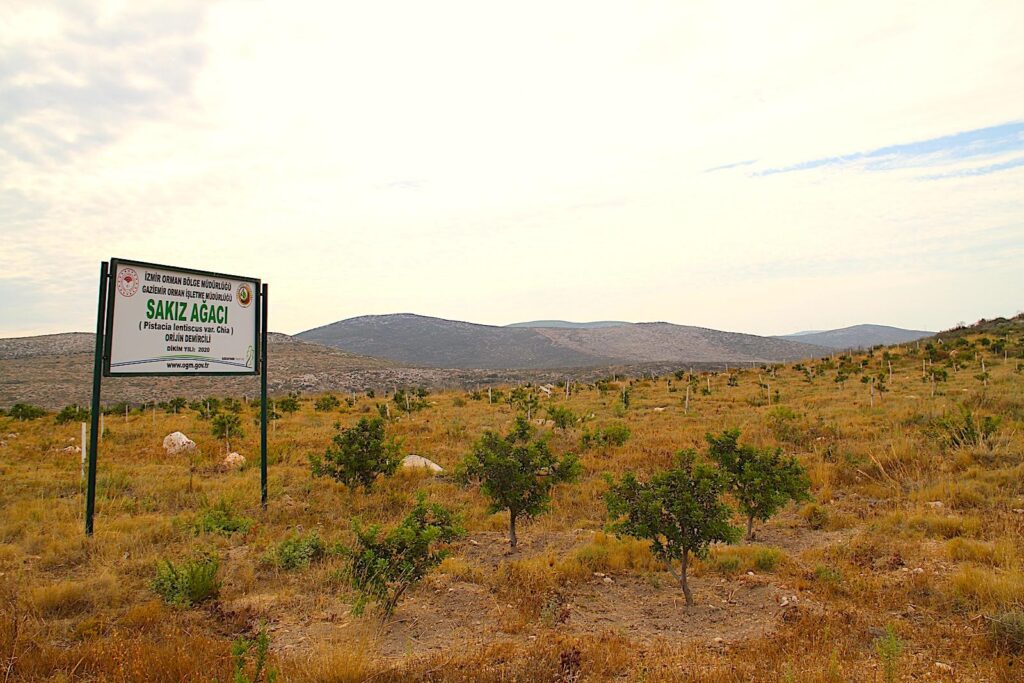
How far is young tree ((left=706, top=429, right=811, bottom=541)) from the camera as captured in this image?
755 centimetres

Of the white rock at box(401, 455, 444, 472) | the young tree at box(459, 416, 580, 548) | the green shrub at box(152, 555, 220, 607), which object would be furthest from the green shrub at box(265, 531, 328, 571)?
the white rock at box(401, 455, 444, 472)

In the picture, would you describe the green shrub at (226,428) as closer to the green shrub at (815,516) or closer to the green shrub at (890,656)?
the green shrub at (815,516)

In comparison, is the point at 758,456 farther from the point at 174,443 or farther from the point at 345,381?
the point at 345,381

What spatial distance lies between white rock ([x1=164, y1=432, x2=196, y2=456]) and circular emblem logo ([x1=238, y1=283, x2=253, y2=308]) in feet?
22.1

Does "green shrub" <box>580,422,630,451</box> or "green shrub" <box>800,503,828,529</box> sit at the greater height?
"green shrub" <box>580,422,630,451</box>

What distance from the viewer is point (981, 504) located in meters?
7.86

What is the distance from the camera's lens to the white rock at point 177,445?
14.0 metres

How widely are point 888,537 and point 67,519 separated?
11.4 m

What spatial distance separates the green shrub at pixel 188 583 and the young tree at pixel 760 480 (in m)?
6.28

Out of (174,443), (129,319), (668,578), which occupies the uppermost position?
(129,319)

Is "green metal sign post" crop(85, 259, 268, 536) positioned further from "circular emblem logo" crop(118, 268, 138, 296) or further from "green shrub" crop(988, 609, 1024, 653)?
"green shrub" crop(988, 609, 1024, 653)

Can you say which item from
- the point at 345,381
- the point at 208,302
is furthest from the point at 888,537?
the point at 345,381

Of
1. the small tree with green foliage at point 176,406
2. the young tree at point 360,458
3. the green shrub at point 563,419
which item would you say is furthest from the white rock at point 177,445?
the small tree with green foliage at point 176,406

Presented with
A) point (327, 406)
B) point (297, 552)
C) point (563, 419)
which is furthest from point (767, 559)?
point (327, 406)
